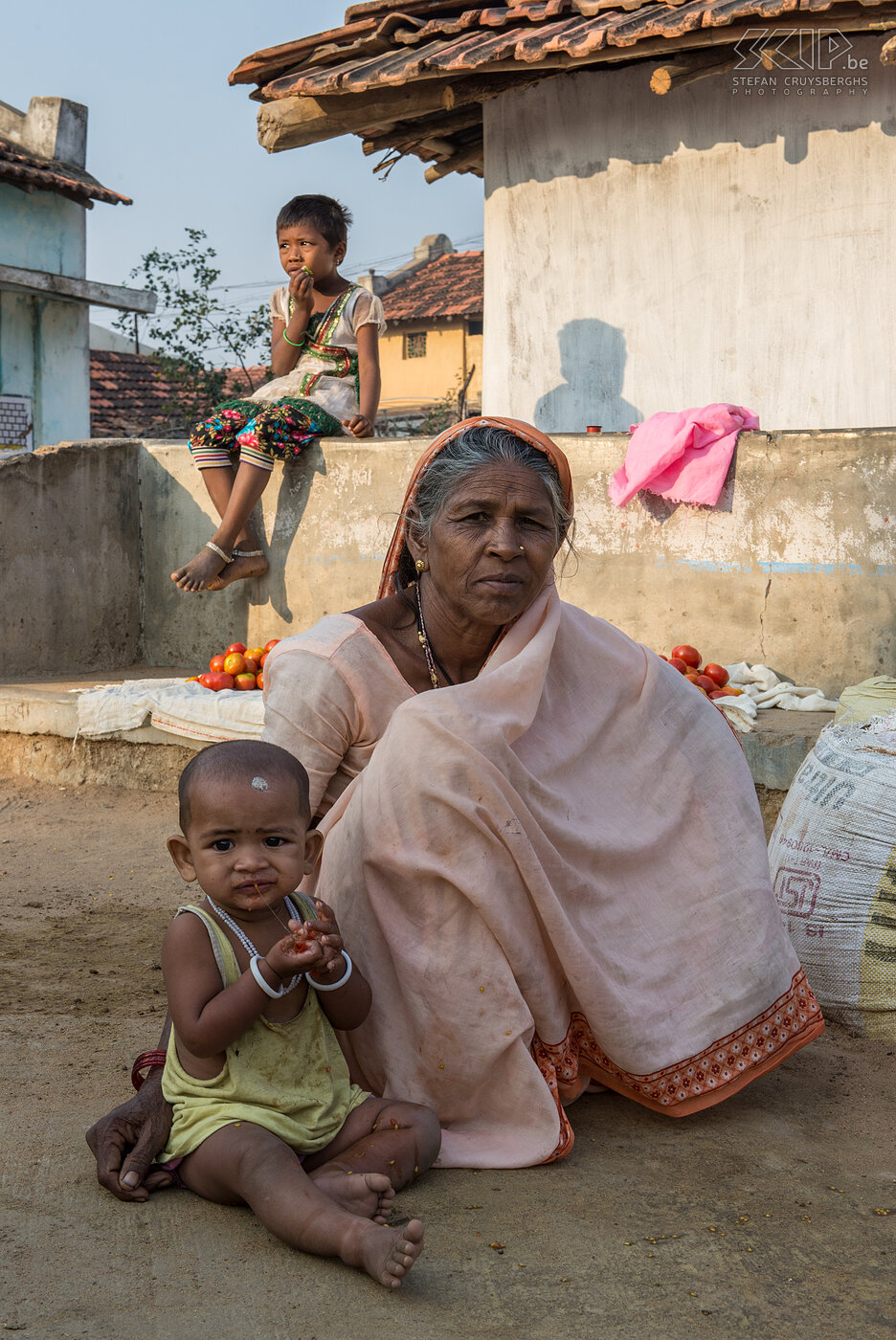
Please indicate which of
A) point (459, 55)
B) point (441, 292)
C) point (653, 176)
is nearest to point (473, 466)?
point (459, 55)

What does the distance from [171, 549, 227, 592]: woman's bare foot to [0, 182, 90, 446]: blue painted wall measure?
1059 centimetres

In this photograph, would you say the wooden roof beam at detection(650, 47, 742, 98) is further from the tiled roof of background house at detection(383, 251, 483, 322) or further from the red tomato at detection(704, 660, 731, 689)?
the tiled roof of background house at detection(383, 251, 483, 322)

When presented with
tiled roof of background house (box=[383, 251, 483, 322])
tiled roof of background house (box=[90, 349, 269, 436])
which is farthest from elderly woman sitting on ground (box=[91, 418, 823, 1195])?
tiled roof of background house (box=[383, 251, 483, 322])

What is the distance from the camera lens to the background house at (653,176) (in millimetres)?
6520

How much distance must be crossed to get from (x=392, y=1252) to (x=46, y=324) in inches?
649

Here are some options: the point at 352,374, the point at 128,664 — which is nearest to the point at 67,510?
the point at 128,664

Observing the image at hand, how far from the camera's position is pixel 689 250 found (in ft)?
23.7

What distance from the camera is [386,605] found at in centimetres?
295

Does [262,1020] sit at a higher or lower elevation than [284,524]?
lower

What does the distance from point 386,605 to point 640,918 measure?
934 mm

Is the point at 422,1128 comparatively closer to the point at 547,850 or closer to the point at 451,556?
the point at 547,850
